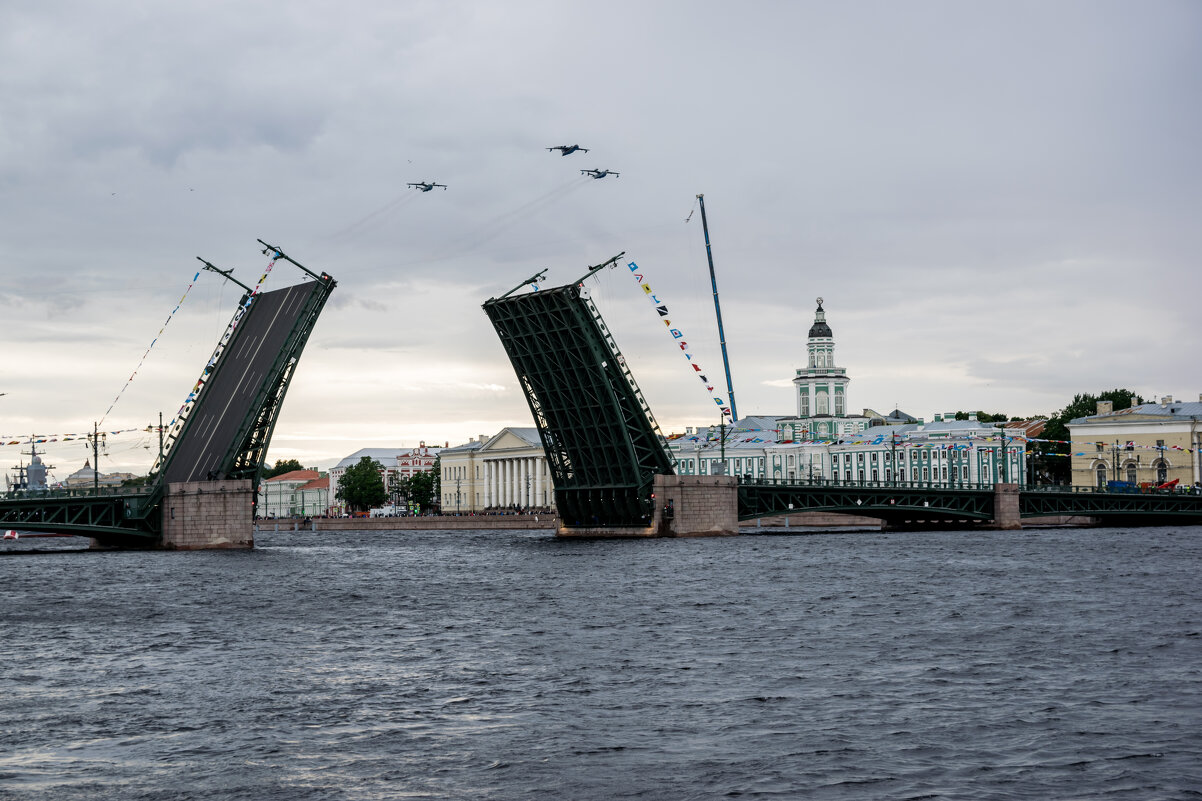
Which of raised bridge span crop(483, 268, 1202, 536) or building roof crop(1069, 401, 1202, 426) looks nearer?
raised bridge span crop(483, 268, 1202, 536)

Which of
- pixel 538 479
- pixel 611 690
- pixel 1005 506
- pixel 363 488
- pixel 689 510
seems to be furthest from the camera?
pixel 363 488

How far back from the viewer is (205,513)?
45.4m

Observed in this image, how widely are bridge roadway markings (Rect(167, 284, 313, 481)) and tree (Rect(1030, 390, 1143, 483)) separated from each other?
67419 millimetres

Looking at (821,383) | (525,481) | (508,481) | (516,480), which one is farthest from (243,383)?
(821,383)

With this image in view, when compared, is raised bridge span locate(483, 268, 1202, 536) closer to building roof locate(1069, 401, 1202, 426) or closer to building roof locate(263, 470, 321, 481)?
building roof locate(1069, 401, 1202, 426)

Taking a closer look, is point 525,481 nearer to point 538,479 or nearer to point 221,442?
point 538,479

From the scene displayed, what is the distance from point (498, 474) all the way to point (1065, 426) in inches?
1733

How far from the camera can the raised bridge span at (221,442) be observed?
41656 millimetres

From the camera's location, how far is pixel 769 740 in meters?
12.3

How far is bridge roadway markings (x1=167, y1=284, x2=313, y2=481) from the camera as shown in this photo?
41656mm

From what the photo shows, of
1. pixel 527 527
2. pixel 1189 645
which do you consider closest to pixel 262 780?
pixel 1189 645

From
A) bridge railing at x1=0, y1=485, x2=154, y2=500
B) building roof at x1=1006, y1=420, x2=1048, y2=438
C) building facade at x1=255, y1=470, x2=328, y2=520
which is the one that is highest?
building roof at x1=1006, y1=420, x2=1048, y2=438

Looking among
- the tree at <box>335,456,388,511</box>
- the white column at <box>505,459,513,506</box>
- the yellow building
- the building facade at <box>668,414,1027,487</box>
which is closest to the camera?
the yellow building

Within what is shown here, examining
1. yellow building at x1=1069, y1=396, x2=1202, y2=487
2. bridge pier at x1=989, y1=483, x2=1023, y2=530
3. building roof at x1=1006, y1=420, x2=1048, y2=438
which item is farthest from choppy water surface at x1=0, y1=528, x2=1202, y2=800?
building roof at x1=1006, y1=420, x2=1048, y2=438
